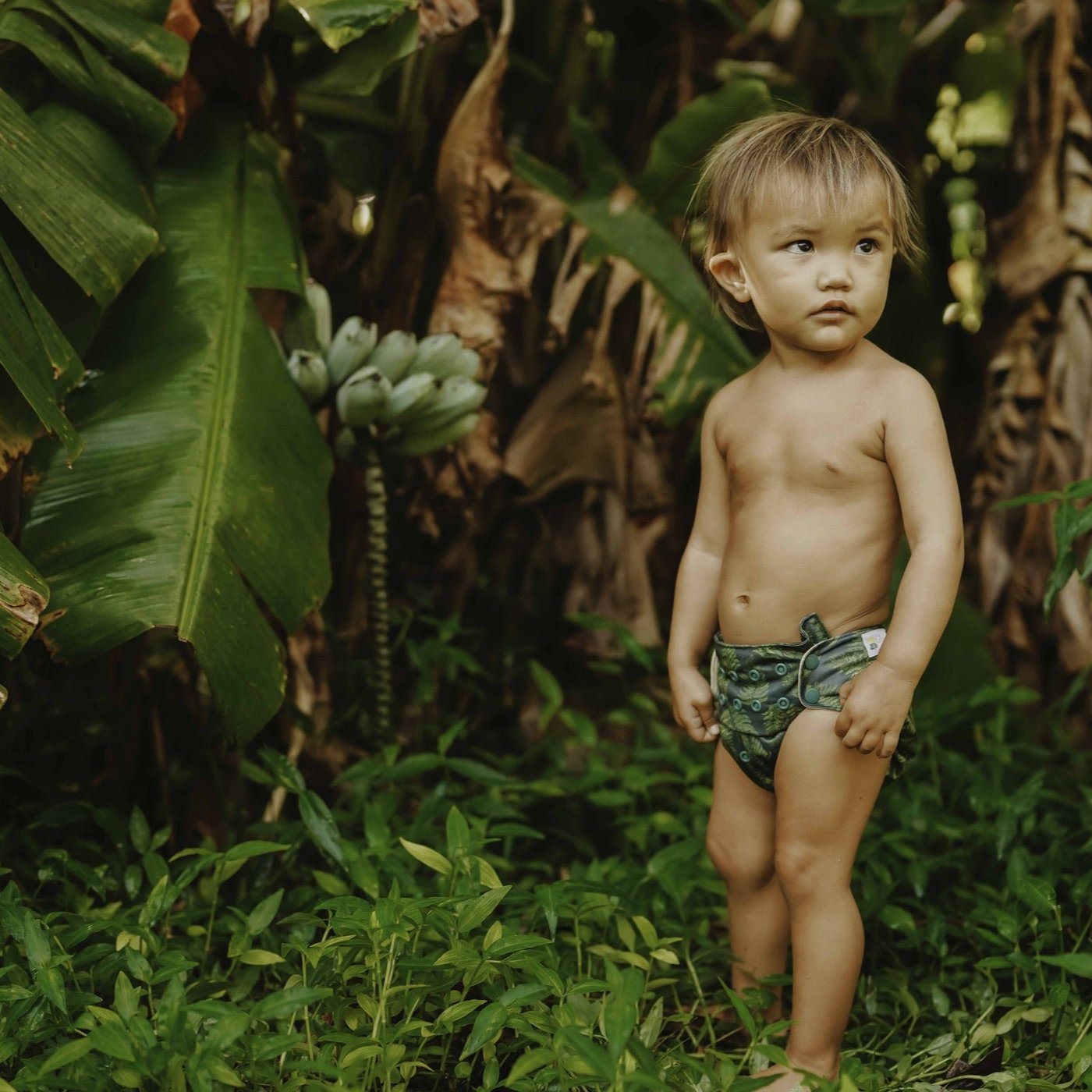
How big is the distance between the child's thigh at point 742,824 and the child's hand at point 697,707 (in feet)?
0.09

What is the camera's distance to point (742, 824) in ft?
5.42

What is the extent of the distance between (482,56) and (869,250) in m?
1.59

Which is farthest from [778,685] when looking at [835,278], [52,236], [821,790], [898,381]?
[52,236]

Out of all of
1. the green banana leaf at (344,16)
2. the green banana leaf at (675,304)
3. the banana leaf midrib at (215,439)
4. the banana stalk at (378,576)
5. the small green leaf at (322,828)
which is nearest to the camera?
the banana leaf midrib at (215,439)

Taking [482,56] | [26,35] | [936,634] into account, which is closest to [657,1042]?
[936,634]

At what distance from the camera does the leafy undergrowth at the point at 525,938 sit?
4.36 ft

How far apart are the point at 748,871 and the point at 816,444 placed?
1.92ft

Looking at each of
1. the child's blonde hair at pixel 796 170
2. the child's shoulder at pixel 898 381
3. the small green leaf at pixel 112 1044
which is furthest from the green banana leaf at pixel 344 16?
the small green leaf at pixel 112 1044

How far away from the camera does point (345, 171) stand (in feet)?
8.53

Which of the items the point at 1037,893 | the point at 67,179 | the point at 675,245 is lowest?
the point at 1037,893

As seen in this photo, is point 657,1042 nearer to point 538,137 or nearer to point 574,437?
point 574,437

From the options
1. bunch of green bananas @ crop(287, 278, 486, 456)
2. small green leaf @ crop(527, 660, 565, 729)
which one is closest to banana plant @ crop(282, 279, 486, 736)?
bunch of green bananas @ crop(287, 278, 486, 456)

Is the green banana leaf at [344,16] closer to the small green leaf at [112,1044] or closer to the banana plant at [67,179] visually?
the banana plant at [67,179]

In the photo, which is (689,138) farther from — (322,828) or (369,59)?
(322,828)
